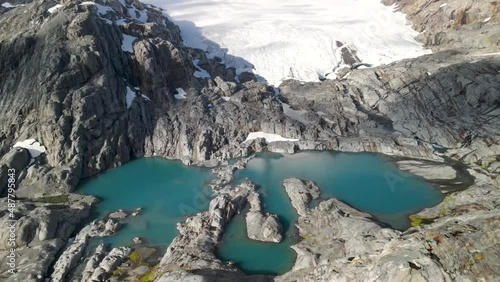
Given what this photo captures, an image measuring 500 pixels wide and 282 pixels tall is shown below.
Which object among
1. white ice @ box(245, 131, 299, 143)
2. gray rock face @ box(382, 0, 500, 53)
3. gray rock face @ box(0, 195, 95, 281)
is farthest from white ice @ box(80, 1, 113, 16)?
gray rock face @ box(382, 0, 500, 53)

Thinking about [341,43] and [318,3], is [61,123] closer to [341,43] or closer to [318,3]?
[341,43]

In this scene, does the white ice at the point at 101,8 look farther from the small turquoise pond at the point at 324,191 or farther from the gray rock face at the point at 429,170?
the gray rock face at the point at 429,170

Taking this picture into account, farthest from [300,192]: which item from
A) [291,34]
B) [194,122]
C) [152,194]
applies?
[291,34]

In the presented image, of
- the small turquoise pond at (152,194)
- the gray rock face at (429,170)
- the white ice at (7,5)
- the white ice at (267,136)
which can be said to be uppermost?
the white ice at (7,5)

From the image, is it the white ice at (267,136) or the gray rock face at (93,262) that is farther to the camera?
the white ice at (267,136)

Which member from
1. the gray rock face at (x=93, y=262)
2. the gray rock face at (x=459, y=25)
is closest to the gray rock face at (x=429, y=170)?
the gray rock face at (x=459, y=25)

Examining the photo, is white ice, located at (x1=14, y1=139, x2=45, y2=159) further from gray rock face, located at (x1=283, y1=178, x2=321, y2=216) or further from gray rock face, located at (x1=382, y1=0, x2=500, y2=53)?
gray rock face, located at (x1=382, y1=0, x2=500, y2=53)

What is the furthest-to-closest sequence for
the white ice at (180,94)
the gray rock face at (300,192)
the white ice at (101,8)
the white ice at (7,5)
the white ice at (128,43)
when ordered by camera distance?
1. the white ice at (7,5)
2. the white ice at (101,8)
3. the white ice at (180,94)
4. the white ice at (128,43)
5. the gray rock face at (300,192)
